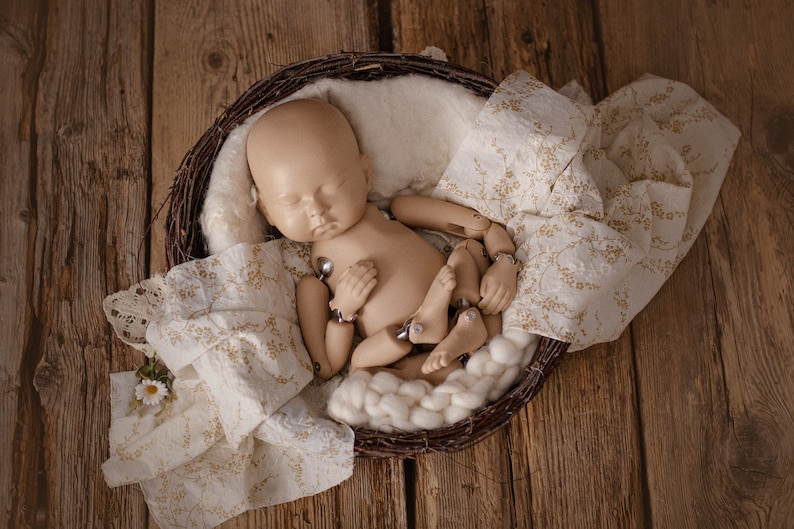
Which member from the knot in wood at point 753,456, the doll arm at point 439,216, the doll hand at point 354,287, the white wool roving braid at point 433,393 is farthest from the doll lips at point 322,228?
the knot in wood at point 753,456

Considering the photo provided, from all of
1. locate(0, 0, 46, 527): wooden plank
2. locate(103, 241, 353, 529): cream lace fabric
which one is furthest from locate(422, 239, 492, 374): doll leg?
locate(0, 0, 46, 527): wooden plank

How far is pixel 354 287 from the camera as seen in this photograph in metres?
1.69

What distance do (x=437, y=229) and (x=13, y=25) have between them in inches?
55.9

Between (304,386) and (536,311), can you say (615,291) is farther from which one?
(304,386)

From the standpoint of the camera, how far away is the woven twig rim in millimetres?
1527

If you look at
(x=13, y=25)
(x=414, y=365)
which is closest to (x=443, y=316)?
(x=414, y=365)

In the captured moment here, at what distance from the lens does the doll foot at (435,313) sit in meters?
1.64

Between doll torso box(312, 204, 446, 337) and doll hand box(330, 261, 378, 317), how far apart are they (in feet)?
0.14

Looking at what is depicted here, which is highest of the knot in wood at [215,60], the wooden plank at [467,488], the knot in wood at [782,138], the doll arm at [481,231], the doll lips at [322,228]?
the knot in wood at [215,60]

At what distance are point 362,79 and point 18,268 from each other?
107cm

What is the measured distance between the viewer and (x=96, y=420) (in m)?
1.85

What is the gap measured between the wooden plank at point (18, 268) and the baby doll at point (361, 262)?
0.73 m

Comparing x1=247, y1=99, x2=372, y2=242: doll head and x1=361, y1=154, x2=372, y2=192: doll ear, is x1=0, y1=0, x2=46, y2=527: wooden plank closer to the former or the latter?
x1=247, y1=99, x2=372, y2=242: doll head

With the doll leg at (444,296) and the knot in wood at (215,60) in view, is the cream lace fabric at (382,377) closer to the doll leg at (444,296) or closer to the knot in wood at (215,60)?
the doll leg at (444,296)
